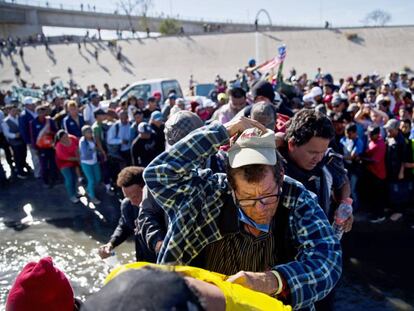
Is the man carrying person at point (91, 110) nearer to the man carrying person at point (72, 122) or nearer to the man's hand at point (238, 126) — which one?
the man carrying person at point (72, 122)

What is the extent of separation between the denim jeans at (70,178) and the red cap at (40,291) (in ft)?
19.1

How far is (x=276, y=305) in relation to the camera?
121 cm

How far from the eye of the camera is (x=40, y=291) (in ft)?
5.47

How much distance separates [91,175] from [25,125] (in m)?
2.68

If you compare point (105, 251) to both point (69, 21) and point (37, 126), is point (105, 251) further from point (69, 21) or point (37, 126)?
point (69, 21)

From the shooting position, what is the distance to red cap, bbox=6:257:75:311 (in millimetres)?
1644

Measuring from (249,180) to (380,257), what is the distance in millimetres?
3993

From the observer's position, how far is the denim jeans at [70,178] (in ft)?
23.8

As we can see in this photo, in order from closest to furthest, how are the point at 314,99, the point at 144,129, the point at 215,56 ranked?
the point at 144,129 < the point at 314,99 < the point at 215,56

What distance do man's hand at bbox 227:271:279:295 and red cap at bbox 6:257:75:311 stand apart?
0.84 m

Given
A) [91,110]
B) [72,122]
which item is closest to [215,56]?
[91,110]

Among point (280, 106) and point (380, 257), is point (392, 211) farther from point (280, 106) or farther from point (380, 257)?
point (280, 106)

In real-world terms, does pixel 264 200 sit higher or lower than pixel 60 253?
higher

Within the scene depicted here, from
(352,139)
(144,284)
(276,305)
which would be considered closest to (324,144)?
(276,305)
